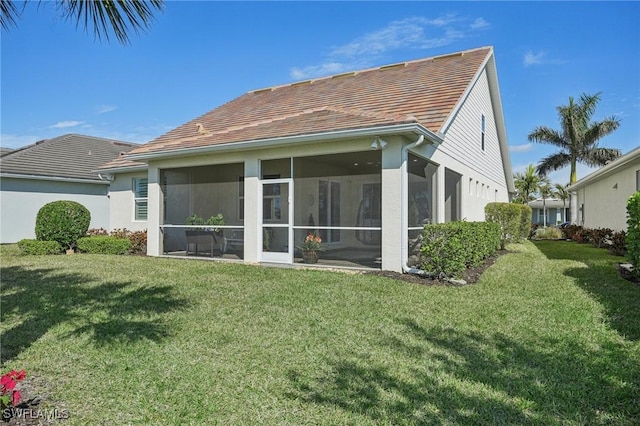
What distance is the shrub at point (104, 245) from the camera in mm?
13711

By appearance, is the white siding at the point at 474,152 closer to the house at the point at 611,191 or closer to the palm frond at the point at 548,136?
the house at the point at 611,191

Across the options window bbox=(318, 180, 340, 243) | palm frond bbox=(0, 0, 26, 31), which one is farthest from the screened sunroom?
palm frond bbox=(0, 0, 26, 31)

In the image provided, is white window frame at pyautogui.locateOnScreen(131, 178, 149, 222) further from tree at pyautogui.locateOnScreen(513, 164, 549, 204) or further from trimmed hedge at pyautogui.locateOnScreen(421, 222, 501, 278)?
tree at pyautogui.locateOnScreen(513, 164, 549, 204)

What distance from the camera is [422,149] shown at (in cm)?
981

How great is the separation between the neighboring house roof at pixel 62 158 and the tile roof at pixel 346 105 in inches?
279

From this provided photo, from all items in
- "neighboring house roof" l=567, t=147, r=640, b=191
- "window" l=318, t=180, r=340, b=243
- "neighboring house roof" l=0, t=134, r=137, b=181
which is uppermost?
"neighboring house roof" l=0, t=134, r=137, b=181

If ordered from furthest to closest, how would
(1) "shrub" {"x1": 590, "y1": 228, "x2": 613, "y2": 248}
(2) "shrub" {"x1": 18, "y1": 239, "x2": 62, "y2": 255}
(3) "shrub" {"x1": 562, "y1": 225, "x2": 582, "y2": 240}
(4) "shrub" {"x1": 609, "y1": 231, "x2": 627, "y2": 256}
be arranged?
(3) "shrub" {"x1": 562, "y1": 225, "x2": 582, "y2": 240} → (1) "shrub" {"x1": 590, "y1": 228, "x2": 613, "y2": 248} → (2) "shrub" {"x1": 18, "y1": 239, "x2": 62, "y2": 255} → (4) "shrub" {"x1": 609, "y1": 231, "x2": 627, "y2": 256}

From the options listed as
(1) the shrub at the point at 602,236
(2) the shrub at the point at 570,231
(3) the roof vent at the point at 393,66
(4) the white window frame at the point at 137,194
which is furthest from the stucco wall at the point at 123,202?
(2) the shrub at the point at 570,231

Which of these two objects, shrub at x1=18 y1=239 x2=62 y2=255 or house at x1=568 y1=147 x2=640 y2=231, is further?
house at x1=568 y1=147 x2=640 y2=231

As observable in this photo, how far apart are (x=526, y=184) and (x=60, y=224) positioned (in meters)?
37.8

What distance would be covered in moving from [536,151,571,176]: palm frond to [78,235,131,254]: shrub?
3067 centimetres

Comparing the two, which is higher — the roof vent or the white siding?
the roof vent

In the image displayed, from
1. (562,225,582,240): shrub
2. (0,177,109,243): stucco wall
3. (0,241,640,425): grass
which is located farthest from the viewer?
(562,225,582,240): shrub

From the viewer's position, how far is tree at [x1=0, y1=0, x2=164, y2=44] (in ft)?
10.5
